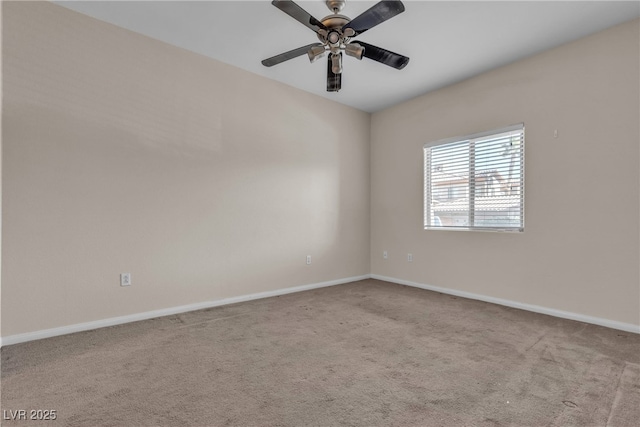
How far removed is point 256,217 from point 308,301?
1206mm

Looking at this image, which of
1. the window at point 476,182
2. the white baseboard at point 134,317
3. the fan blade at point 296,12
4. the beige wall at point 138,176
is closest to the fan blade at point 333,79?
the fan blade at point 296,12

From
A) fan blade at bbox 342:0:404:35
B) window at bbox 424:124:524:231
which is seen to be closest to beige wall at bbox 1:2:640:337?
window at bbox 424:124:524:231

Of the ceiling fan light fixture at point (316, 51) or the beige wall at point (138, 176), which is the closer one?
the ceiling fan light fixture at point (316, 51)

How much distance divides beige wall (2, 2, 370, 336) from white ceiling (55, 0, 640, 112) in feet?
0.93

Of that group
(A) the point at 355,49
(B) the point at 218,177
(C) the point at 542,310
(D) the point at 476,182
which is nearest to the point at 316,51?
(A) the point at 355,49

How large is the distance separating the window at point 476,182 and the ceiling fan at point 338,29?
1852 mm

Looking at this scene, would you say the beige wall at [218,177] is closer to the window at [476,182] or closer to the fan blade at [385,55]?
the window at [476,182]

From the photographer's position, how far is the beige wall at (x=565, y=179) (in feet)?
9.37

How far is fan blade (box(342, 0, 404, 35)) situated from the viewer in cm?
193

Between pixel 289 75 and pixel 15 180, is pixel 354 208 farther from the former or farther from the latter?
pixel 15 180

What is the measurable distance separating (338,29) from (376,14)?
0.34 m

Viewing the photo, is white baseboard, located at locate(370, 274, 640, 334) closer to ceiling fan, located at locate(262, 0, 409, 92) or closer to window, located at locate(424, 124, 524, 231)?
window, located at locate(424, 124, 524, 231)

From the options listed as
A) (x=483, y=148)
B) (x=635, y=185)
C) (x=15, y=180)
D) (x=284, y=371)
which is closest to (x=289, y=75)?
(x=483, y=148)

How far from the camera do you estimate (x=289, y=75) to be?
3947 mm
